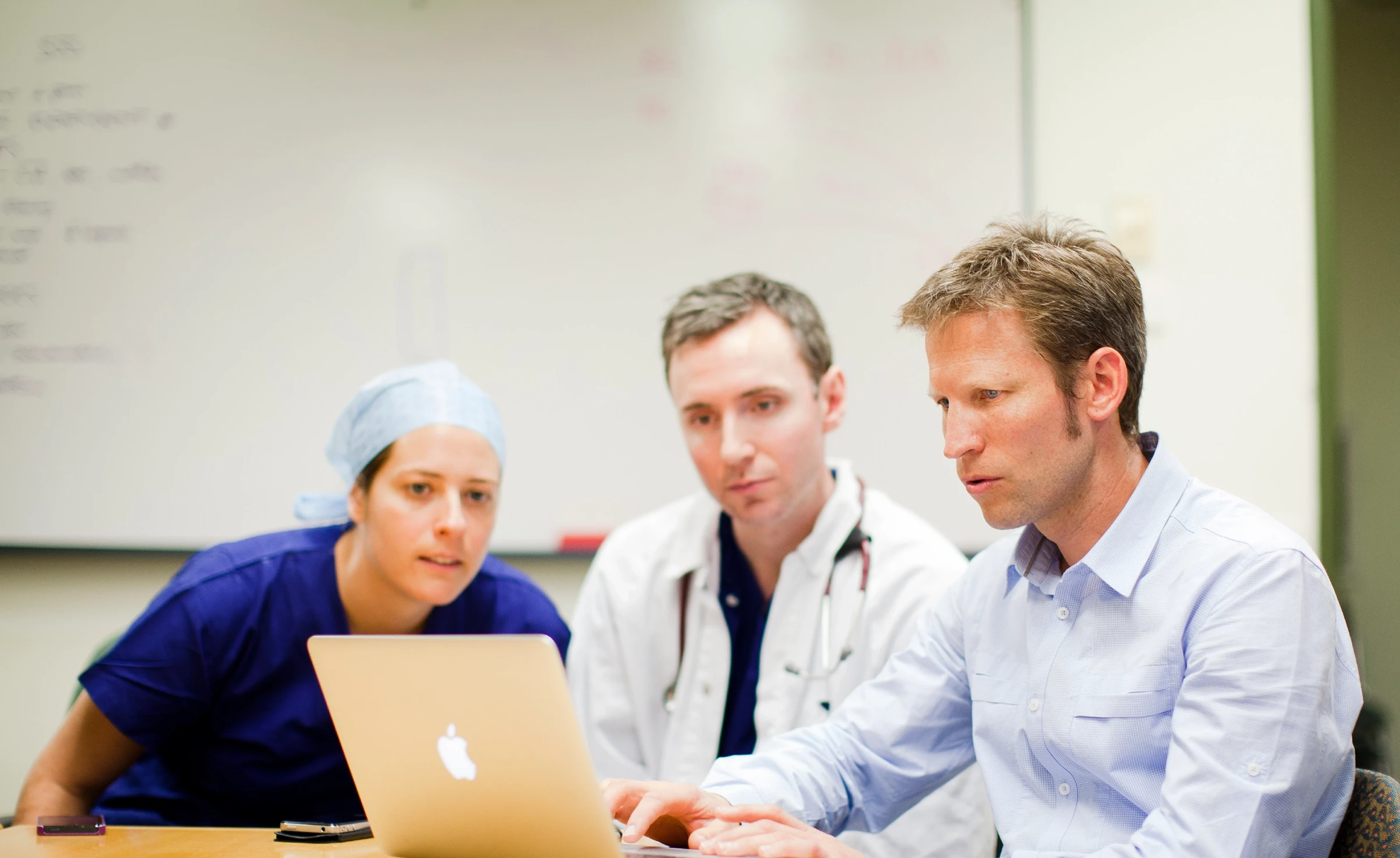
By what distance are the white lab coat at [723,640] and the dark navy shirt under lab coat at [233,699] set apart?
1.57 ft

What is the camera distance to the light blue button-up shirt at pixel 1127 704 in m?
0.93

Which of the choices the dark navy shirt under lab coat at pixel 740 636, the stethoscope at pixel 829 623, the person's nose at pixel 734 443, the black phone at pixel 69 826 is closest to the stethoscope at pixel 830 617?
the stethoscope at pixel 829 623

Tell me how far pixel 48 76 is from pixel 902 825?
284 cm

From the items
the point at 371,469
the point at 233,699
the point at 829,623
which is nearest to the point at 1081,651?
the point at 829,623

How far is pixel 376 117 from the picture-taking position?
2541mm

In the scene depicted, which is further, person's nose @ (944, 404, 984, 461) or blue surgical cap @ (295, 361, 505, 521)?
blue surgical cap @ (295, 361, 505, 521)

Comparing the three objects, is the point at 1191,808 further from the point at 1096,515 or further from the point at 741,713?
the point at 741,713

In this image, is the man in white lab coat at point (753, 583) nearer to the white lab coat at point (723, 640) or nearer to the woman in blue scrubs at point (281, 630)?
the white lab coat at point (723, 640)

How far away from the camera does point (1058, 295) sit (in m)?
1.14

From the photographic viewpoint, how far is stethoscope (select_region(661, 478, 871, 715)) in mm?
1703

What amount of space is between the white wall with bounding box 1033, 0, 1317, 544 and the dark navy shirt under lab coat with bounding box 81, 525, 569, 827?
6.11ft

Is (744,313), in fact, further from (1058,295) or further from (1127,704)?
(1127,704)

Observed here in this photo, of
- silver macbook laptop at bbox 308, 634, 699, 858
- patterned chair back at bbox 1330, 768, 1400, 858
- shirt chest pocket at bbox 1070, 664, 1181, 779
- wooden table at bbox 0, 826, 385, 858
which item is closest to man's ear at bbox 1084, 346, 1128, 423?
shirt chest pocket at bbox 1070, 664, 1181, 779

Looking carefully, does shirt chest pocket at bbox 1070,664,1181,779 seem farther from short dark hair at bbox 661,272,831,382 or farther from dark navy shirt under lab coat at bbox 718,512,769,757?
short dark hair at bbox 661,272,831,382
